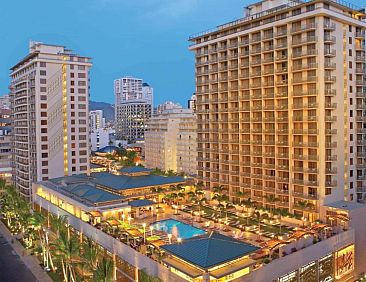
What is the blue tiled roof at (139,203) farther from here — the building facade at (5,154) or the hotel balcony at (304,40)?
the building facade at (5,154)

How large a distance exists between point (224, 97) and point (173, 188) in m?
18.2

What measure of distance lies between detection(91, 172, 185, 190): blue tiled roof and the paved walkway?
15626mm

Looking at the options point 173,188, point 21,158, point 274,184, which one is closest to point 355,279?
point 274,184

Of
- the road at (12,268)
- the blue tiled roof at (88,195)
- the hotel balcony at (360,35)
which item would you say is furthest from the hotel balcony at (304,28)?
the road at (12,268)

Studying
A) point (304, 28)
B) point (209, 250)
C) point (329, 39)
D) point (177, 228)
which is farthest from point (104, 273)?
point (329, 39)

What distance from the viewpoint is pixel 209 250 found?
28.9 metres

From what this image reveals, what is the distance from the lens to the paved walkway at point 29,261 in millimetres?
41156

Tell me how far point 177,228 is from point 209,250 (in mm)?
19286

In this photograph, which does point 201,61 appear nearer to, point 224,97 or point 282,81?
point 224,97

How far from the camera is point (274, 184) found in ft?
180

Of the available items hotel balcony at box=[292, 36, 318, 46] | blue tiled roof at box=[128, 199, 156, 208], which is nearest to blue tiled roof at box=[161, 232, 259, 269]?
blue tiled roof at box=[128, 199, 156, 208]

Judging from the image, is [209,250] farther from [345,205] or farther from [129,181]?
[129,181]

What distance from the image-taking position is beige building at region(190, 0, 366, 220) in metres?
49.2

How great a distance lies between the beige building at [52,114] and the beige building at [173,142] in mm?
29084
